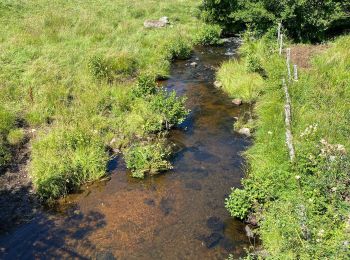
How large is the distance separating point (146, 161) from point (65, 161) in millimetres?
2336

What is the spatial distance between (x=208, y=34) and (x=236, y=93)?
8.81m

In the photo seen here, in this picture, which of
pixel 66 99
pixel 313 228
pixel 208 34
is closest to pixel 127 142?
pixel 66 99

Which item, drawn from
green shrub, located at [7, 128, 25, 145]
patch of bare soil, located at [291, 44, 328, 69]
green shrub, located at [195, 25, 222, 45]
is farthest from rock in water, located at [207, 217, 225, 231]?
green shrub, located at [195, 25, 222, 45]

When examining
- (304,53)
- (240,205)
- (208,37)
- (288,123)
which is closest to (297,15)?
(304,53)

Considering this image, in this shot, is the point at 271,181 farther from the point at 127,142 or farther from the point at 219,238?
the point at 127,142

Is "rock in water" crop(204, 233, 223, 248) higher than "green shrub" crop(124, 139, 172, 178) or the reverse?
A: the reverse

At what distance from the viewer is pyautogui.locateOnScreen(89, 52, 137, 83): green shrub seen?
16.9 metres

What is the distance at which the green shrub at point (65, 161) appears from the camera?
10.5 meters

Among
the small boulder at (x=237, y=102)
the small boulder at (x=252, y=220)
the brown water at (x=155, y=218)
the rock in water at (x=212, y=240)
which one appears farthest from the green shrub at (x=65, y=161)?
the small boulder at (x=237, y=102)

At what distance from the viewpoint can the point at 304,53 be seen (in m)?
19.1

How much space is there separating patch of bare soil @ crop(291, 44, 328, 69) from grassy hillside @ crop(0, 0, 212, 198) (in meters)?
6.12

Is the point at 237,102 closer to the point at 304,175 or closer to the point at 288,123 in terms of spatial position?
the point at 288,123

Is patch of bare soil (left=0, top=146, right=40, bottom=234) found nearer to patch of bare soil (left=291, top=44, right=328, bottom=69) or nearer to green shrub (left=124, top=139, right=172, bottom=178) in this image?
green shrub (left=124, top=139, right=172, bottom=178)

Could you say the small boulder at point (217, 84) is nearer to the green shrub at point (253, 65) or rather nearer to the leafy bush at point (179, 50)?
the green shrub at point (253, 65)
